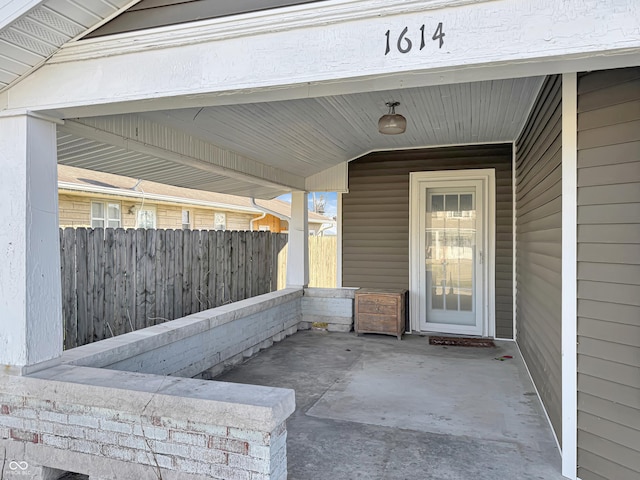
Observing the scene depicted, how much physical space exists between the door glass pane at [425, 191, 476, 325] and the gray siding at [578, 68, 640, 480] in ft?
12.3

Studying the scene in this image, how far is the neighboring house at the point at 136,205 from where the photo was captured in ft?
25.0

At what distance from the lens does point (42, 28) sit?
86.1 inches

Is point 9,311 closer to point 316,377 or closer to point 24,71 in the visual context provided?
point 24,71

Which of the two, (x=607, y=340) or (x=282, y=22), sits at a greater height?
(x=282, y=22)

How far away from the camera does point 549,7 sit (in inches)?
64.7

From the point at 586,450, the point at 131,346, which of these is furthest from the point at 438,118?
the point at 131,346

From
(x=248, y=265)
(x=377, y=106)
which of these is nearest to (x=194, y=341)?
(x=248, y=265)

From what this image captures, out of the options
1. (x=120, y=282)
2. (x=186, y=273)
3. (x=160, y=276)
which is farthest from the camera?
(x=186, y=273)

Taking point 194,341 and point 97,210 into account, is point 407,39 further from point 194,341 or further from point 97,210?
point 97,210

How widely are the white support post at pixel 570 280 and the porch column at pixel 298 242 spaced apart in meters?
4.36

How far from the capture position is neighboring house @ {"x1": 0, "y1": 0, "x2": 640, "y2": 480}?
1780mm

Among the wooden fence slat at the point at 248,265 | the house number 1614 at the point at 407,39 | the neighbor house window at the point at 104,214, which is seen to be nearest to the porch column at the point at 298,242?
the wooden fence slat at the point at 248,265

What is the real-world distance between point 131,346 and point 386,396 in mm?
2114

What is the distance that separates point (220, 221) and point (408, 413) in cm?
876
